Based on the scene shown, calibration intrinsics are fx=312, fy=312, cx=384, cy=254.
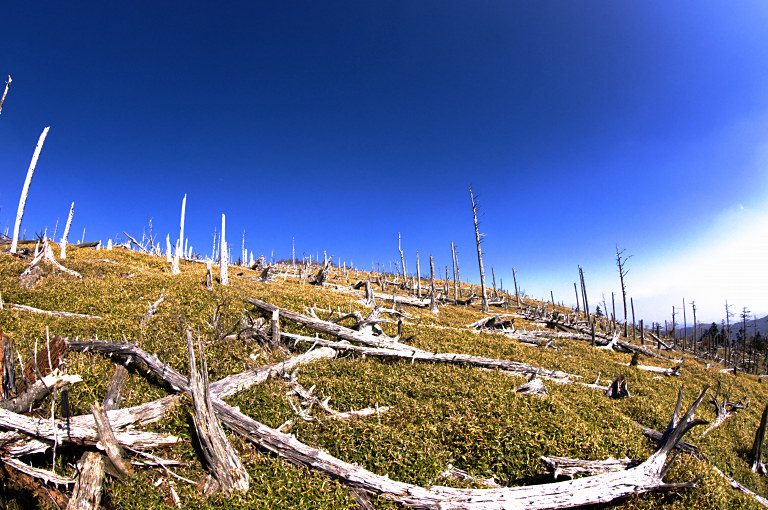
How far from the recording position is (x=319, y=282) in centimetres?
3712

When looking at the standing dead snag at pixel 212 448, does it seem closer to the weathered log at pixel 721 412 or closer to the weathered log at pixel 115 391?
the weathered log at pixel 115 391

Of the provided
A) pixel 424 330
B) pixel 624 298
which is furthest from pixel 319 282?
pixel 624 298

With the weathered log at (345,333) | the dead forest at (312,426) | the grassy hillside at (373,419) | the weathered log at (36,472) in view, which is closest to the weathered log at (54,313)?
the dead forest at (312,426)

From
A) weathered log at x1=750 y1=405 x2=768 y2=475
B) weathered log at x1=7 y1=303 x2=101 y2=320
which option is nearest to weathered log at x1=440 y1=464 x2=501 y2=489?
weathered log at x1=750 y1=405 x2=768 y2=475

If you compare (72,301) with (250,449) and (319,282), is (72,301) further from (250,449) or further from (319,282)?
(319,282)

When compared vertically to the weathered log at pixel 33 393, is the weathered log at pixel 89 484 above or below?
below

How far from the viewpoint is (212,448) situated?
18.8 ft

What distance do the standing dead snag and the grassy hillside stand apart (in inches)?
10.2

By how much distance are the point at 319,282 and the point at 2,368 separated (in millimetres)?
30761

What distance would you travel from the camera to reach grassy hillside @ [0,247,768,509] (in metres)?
5.76

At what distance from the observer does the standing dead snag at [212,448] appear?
557 cm

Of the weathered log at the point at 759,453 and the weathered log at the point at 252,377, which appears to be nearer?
the weathered log at the point at 252,377

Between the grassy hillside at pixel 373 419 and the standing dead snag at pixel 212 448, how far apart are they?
26 centimetres

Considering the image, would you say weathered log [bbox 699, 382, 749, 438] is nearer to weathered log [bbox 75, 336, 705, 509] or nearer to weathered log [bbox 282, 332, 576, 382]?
weathered log [bbox 282, 332, 576, 382]
